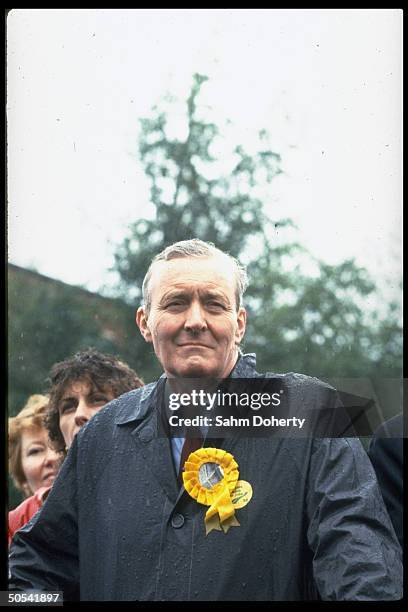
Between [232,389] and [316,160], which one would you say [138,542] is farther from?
[316,160]

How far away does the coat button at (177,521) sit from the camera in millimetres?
2611

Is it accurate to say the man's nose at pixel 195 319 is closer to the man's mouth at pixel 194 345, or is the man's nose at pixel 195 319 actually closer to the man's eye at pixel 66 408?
the man's mouth at pixel 194 345

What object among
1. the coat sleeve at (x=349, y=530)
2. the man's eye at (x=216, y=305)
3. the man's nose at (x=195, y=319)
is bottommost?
the coat sleeve at (x=349, y=530)

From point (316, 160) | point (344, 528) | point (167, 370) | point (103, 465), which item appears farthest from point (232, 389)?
point (316, 160)

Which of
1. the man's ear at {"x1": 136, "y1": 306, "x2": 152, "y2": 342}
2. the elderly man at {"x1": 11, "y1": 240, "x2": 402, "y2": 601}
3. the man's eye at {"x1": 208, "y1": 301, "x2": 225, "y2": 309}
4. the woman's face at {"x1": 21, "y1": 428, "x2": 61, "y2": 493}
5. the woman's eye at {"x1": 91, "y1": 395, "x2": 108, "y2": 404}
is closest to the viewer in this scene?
the elderly man at {"x1": 11, "y1": 240, "x2": 402, "y2": 601}

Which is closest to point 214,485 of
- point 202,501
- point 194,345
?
point 202,501

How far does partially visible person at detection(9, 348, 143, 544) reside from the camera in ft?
10.2

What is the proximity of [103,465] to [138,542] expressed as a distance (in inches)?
10.1

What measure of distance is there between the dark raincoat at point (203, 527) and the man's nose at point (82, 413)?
238 mm

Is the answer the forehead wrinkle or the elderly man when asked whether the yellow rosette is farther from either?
the forehead wrinkle

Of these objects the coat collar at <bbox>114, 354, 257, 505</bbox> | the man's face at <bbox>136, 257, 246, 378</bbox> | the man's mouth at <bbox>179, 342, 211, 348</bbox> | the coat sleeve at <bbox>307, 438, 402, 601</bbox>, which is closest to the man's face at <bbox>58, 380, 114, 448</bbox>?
the coat collar at <bbox>114, 354, 257, 505</bbox>

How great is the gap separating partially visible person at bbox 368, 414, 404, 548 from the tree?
10.0 inches

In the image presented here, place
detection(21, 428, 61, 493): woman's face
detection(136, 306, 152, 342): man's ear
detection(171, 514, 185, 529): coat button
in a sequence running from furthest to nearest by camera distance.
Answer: detection(21, 428, 61, 493): woman's face
detection(136, 306, 152, 342): man's ear
detection(171, 514, 185, 529): coat button

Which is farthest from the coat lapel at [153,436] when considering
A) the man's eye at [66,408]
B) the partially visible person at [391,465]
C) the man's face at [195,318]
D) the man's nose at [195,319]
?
the partially visible person at [391,465]
